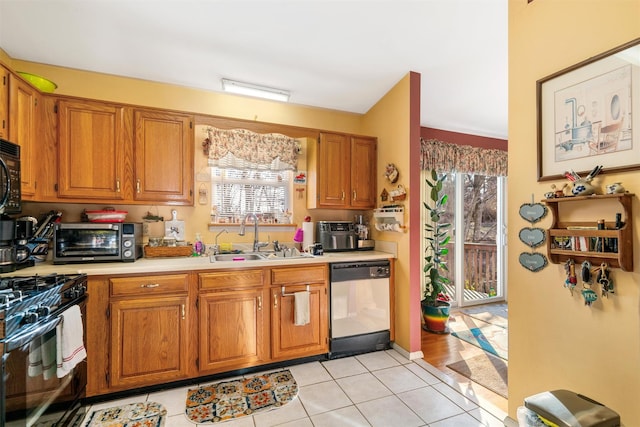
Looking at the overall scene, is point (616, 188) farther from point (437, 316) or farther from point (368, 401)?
point (437, 316)

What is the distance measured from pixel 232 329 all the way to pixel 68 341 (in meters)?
1.05

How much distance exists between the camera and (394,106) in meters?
2.97

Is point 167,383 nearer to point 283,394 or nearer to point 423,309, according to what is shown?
point 283,394

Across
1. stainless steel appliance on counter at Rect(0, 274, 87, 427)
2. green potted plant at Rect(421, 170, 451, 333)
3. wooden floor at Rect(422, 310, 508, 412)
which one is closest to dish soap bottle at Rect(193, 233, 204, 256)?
stainless steel appliance on counter at Rect(0, 274, 87, 427)

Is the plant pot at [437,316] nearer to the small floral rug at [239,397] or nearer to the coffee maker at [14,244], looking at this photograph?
the small floral rug at [239,397]

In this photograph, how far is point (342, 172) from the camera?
3146mm

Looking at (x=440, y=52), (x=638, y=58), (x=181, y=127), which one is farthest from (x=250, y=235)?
(x=638, y=58)

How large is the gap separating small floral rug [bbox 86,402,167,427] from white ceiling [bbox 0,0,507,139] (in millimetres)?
2798

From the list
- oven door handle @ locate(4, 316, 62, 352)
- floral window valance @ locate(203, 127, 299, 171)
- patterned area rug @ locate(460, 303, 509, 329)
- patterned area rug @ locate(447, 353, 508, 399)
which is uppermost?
floral window valance @ locate(203, 127, 299, 171)

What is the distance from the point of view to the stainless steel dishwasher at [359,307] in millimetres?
2668

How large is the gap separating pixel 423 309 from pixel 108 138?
3760mm

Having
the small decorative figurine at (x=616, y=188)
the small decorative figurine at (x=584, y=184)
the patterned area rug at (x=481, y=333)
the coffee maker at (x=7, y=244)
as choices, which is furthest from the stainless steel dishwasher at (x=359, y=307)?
the coffee maker at (x=7, y=244)

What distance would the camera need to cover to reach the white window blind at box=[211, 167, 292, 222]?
3020 mm

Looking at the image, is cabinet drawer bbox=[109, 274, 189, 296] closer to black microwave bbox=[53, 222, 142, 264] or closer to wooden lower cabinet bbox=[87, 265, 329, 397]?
wooden lower cabinet bbox=[87, 265, 329, 397]
